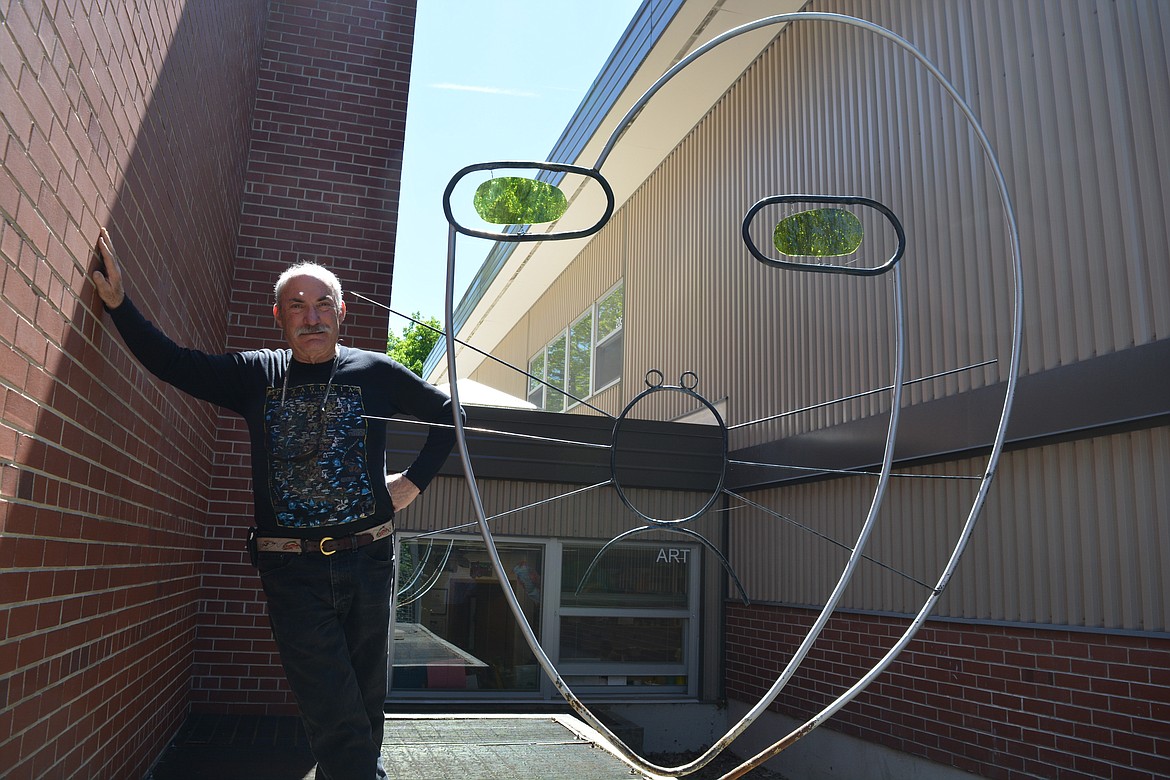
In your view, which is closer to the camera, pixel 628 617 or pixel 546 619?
pixel 546 619

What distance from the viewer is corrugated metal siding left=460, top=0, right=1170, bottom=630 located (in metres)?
4.47

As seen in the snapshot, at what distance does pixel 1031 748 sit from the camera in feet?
16.1

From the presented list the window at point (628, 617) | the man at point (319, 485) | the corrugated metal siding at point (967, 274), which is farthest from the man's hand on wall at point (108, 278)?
the window at point (628, 617)

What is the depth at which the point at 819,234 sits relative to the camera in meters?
3.16

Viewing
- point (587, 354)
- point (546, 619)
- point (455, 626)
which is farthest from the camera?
point (587, 354)

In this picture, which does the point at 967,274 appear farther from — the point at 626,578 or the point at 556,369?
the point at 556,369

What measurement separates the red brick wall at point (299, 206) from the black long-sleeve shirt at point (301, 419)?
2.66m

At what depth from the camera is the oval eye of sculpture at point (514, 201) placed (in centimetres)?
274

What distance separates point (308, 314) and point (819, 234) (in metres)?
1.73

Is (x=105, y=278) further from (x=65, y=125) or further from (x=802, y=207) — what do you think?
(x=802, y=207)

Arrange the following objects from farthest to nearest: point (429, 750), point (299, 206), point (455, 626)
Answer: point (455, 626) < point (299, 206) < point (429, 750)

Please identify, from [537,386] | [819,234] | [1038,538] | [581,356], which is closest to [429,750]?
[819,234]

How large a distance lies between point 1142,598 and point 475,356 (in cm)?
1671

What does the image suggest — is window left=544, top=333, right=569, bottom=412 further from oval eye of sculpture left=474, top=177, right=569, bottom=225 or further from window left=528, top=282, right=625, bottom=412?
oval eye of sculpture left=474, top=177, right=569, bottom=225
